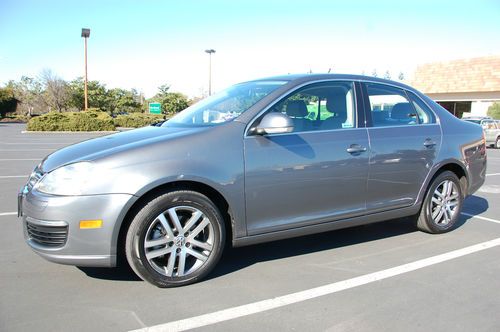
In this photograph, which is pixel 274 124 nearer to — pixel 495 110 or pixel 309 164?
pixel 309 164

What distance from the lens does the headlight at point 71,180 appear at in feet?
10.0

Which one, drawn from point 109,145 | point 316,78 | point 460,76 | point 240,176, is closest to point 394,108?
point 316,78

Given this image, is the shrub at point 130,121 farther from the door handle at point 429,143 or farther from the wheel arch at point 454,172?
the door handle at point 429,143

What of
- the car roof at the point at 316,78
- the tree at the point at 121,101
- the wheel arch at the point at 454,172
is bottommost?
the wheel arch at the point at 454,172

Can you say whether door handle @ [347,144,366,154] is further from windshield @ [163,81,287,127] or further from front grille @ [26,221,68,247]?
front grille @ [26,221,68,247]

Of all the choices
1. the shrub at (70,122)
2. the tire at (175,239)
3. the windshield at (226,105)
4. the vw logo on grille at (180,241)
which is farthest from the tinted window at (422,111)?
the shrub at (70,122)

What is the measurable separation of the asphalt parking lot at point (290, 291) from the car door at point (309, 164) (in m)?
0.47

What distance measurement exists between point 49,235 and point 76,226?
0.80 ft

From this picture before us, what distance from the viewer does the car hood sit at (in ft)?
10.7

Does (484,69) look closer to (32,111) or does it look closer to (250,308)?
(250,308)

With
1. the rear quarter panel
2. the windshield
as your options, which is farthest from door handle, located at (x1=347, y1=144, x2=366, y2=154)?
the rear quarter panel

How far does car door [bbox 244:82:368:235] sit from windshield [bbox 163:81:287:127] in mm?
238

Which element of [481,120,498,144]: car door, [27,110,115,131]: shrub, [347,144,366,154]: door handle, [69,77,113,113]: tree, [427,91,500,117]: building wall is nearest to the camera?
[347,144,366,154]: door handle

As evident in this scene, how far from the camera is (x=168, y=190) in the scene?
10.8 feet
